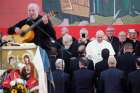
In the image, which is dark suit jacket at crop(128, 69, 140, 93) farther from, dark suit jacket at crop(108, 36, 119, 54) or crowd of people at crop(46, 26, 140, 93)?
dark suit jacket at crop(108, 36, 119, 54)

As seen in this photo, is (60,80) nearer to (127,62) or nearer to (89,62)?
(89,62)

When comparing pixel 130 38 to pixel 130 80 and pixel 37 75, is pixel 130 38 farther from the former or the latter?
pixel 37 75

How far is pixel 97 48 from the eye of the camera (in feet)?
36.7

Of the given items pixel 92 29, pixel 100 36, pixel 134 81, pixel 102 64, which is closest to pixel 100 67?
pixel 102 64

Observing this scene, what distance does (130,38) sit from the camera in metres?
11.5

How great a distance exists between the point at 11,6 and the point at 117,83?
18.6 feet

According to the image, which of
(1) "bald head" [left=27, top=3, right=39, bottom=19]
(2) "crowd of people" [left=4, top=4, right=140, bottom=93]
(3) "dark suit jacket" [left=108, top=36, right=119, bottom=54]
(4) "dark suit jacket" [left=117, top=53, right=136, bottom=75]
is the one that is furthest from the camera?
(3) "dark suit jacket" [left=108, top=36, right=119, bottom=54]

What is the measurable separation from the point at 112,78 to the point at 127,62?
26.6 inches

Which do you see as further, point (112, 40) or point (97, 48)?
point (112, 40)

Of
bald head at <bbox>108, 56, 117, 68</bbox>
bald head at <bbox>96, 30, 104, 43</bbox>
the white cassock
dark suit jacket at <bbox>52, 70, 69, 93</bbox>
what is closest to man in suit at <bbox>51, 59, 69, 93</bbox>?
dark suit jacket at <bbox>52, 70, 69, 93</bbox>

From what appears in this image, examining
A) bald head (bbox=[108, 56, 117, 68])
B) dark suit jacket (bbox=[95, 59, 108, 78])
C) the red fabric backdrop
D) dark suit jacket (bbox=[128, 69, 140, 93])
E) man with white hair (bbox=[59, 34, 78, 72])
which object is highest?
the red fabric backdrop

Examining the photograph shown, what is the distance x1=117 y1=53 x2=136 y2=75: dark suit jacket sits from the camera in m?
10.0

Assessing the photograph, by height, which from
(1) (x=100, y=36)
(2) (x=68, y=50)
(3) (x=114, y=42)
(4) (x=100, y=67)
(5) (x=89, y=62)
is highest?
(1) (x=100, y=36)

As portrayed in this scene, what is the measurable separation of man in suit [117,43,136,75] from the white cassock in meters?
0.95
